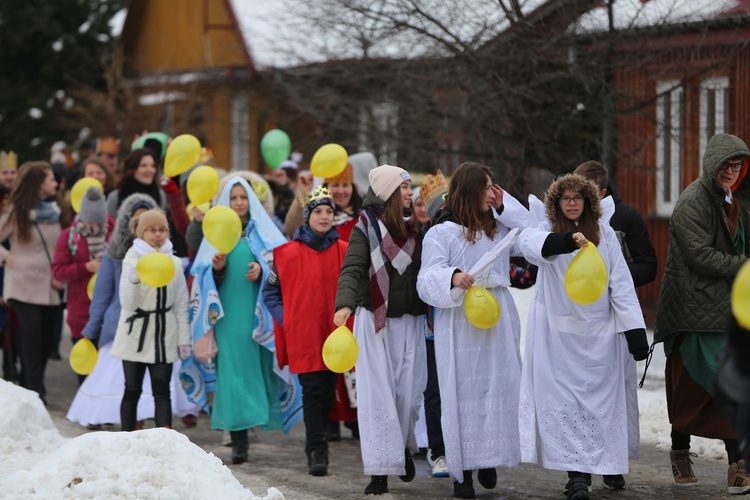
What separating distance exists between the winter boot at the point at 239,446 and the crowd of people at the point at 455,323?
0.01 metres

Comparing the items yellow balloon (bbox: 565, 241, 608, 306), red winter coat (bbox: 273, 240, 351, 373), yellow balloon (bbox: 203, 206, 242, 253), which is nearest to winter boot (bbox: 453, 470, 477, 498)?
yellow balloon (bbox: 565, 241, 608, 306)

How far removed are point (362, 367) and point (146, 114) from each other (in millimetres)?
19196

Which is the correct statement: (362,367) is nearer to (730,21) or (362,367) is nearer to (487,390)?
(487,390)

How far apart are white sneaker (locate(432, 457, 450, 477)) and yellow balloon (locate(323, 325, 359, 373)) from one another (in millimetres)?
1097

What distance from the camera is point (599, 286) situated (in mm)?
6766

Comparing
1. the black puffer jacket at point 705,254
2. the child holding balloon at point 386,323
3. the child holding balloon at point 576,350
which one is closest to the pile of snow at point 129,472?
the child holding balloon at point 386,323

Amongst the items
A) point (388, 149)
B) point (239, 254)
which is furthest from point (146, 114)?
point (239, 254)

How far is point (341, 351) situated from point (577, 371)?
4.33 feet

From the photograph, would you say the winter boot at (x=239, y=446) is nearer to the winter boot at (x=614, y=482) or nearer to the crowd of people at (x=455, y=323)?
the crowd of people at (x=455, y=323)

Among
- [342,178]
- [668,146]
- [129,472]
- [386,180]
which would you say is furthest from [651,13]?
[129,472]

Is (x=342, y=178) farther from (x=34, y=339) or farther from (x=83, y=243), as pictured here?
(x=34, y=339)

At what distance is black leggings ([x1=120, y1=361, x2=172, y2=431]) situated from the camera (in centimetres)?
891

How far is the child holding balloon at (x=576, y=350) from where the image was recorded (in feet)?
22.9

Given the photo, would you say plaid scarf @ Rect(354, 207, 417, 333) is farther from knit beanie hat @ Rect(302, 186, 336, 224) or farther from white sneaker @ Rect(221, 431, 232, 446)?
white sneaker @ Rect(221, 431, 232, 446)
